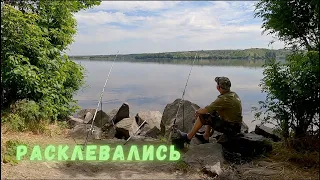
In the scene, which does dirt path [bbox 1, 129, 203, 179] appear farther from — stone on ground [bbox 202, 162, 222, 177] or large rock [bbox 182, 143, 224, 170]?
large rock [bbox 182, 143, 224, 170]

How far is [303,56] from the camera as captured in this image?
6645 millimetres

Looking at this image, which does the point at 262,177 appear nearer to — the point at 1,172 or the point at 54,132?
the point at 1,172

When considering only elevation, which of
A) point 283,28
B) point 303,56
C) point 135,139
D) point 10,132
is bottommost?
point 135,139

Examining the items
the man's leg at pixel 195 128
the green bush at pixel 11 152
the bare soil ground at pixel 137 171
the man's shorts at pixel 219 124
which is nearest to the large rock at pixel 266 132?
the man's shorts at pixel 219 124

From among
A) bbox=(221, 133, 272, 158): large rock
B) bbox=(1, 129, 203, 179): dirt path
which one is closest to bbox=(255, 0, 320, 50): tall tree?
bbox=(221, 133, 272, 158): large rock

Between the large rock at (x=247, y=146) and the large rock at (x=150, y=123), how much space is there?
4074 millimetres

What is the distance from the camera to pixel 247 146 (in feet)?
22.9

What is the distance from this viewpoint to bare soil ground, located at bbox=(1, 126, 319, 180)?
5.35 m

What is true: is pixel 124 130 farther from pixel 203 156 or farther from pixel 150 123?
pixel 203 156

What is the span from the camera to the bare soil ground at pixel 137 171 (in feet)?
17.5

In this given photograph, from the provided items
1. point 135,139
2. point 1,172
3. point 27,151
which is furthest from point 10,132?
point 135,139

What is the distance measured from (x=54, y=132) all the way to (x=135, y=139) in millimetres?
2241

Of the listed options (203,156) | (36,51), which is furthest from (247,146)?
(36,51)

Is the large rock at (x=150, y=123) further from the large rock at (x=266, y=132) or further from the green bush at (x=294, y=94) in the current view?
the green bush at (x=294, y=94)
